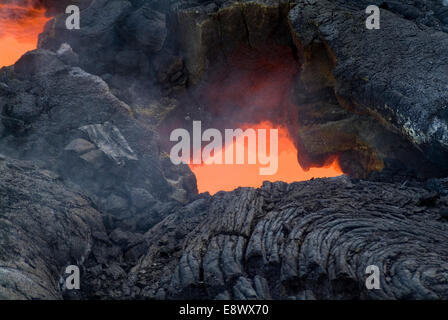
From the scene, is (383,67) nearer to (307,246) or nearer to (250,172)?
(307,246)

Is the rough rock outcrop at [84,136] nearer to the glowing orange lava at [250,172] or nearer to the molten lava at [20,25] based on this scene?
the glowing orange lava at [250,172]

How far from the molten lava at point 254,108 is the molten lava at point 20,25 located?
633 centimetres

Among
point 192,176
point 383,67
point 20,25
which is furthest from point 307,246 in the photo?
point 20,25

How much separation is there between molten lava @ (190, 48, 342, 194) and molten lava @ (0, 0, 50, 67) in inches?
249

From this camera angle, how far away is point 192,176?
36.3ft

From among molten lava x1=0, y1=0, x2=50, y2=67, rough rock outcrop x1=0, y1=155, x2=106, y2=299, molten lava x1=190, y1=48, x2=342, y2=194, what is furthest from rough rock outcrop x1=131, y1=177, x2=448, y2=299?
molten lava x1=0, y1=0, x2=50, y2=67

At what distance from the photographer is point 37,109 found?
31.9 feet

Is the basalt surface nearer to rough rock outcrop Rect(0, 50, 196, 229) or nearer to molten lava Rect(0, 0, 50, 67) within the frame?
rough rock outcrop Rect(0, 50, 196, 229)

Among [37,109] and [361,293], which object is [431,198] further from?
[37,109]

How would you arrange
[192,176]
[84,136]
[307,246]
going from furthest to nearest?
[192,176], [84,136], [307,246]

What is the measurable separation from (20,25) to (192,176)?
329 inches

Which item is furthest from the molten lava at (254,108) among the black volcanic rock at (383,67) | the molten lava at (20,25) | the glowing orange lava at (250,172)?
the molten lava at (20,25)

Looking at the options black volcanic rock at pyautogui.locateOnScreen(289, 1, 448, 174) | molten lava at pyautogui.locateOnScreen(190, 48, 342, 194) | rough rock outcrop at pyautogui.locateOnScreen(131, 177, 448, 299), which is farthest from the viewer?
molten lava at pyautogui.locateOnScreen(190, 48, 342, 194)

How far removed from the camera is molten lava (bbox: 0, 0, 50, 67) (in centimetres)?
1312
